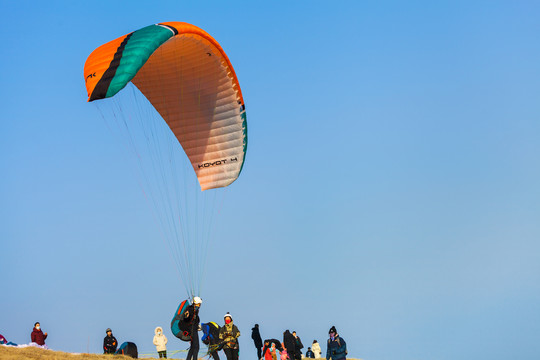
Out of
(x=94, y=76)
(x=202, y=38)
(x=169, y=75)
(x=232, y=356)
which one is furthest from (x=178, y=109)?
(x=232, y=356)

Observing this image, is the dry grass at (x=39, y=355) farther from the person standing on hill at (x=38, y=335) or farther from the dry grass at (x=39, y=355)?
the person standing on hill at (x=38, y=335)

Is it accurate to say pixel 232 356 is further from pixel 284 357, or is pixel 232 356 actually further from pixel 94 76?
pixel 94 76

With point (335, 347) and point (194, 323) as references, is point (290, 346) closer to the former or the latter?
point (335, 347)

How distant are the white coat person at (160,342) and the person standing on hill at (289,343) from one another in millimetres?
4159

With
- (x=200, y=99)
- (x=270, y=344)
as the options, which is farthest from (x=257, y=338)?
(x=200, y=99)

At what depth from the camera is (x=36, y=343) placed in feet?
81.7

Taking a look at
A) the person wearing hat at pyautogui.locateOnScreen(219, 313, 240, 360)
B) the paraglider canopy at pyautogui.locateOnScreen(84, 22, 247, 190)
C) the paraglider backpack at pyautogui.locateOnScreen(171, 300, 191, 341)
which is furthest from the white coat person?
the paraglider canopy at pyautogui.locateOnScreen(84, 22, 247, 190)

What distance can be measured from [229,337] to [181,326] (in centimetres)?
204

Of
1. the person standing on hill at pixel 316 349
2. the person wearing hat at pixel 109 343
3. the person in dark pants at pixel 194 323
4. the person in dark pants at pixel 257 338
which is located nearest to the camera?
the person in dark pants at pixel 194 323

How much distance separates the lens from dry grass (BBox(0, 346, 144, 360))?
1994cm

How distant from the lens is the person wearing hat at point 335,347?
22750 millimetres

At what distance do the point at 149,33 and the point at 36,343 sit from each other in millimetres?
9843

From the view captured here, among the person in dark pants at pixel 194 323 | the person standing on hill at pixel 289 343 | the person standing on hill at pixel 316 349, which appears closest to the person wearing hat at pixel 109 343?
the person in dark pants at pixel 194 323

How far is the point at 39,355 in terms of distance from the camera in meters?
20.9
